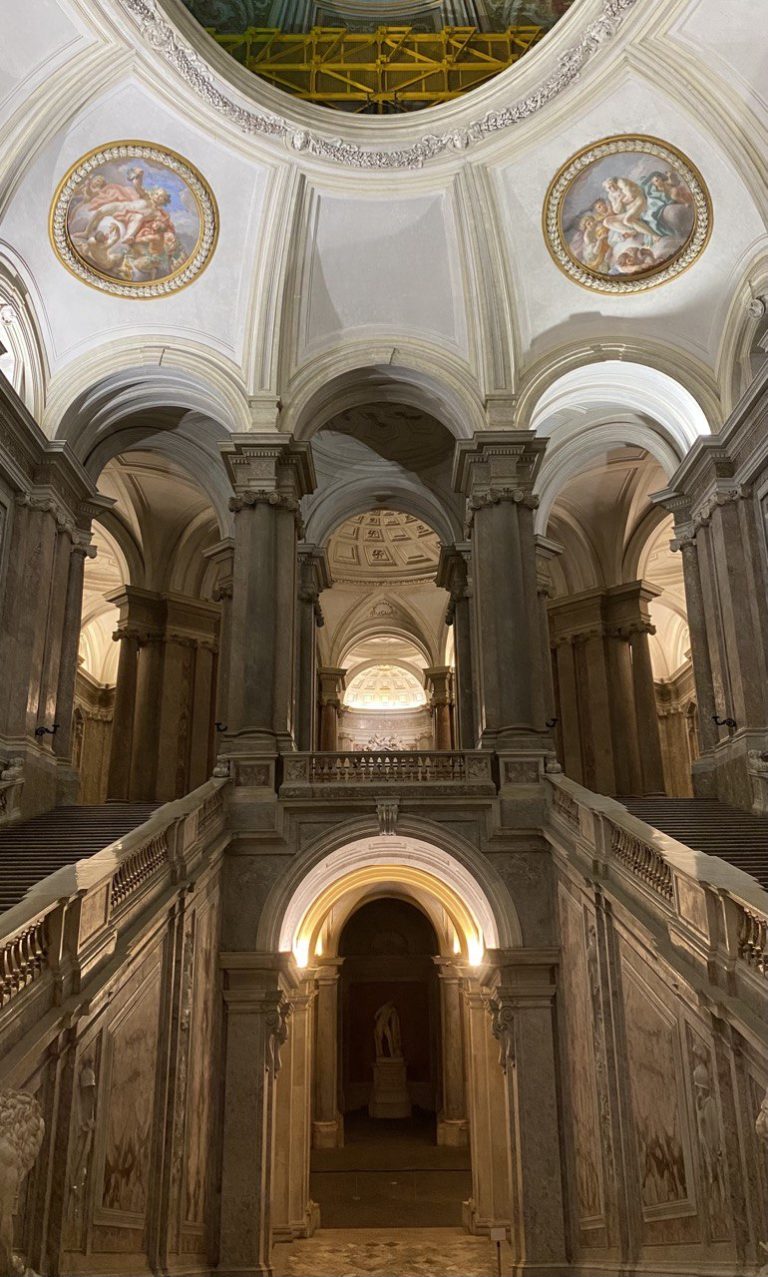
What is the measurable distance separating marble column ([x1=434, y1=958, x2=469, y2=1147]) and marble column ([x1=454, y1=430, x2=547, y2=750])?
8.50 m

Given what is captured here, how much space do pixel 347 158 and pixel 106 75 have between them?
379 centimetres

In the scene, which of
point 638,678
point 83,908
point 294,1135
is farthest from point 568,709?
point 83,908

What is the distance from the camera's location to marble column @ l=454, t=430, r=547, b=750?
1497 centimetres

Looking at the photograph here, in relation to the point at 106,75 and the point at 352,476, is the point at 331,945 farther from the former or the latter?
the point at 106,75

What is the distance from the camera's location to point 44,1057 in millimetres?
7387

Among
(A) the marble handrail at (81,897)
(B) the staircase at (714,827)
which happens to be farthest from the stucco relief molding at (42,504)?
(B) the staircase at (714,827)

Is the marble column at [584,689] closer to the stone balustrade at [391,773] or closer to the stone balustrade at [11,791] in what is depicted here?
the stone balustrade at [391,773]

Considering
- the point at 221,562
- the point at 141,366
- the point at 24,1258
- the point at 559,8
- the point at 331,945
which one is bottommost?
the point at 24,1258

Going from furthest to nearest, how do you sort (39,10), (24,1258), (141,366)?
1. (141,366)
2. (39,10)
3. (24,1258)

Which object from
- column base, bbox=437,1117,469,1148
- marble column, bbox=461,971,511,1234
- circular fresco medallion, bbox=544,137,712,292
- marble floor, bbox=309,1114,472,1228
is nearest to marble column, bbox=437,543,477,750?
marble column, bbox=461,971,511,1234

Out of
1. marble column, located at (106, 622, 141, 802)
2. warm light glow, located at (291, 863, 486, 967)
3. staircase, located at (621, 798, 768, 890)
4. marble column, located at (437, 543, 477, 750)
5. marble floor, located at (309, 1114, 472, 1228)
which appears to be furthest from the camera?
marble column, located at (106, 622, 141, 802)

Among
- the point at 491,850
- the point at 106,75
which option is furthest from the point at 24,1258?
the point at 106,75

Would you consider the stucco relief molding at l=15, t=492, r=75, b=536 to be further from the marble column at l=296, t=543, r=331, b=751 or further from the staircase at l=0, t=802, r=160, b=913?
the marble column at l=296, t=543, r=331, b=751

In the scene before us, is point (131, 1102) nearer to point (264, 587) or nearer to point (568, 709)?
point (264, 587)
